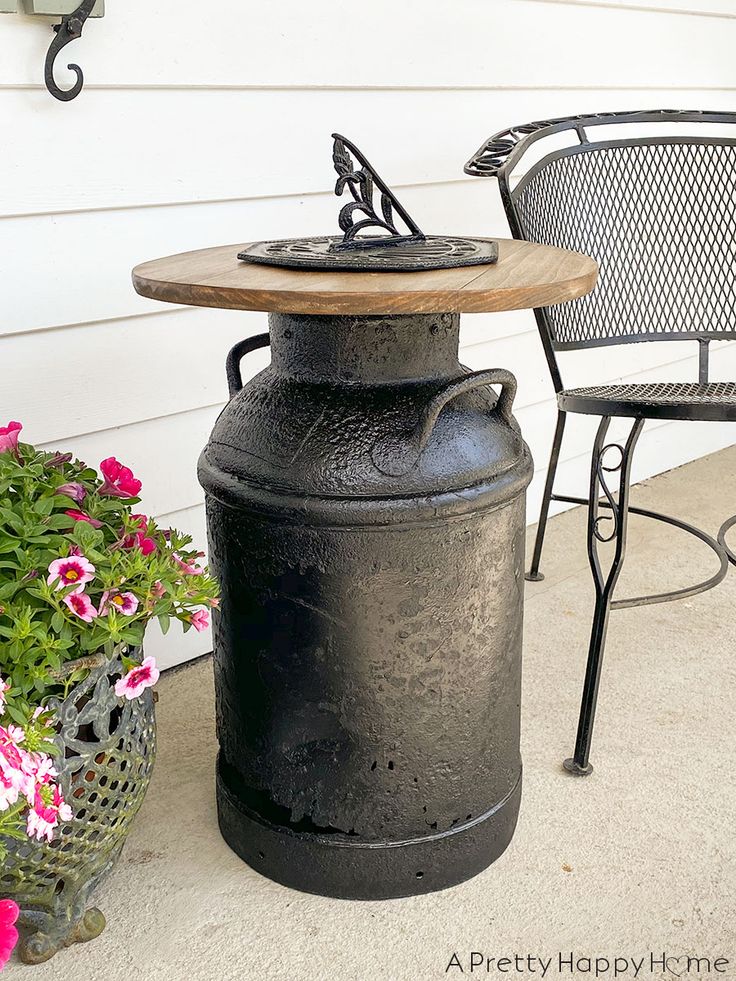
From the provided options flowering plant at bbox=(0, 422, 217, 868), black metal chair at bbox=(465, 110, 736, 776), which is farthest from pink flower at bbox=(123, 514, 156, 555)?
black metal chair at bbox=(465, 110, 736, 776)

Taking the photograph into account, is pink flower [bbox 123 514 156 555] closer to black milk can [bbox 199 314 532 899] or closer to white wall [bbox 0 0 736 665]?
black milk can [bbox 199 314 532 899]

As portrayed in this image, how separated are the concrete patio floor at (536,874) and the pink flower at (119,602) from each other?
542 mm

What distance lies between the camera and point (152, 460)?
2305 millimetres

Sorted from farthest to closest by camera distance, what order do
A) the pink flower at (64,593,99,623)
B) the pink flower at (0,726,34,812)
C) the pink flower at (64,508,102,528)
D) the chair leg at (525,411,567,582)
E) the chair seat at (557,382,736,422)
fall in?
1. the chair leg at (525,411,567,582)
2. the chair seat at (557,382,736,422)
3. the pink flower at (64,508,102,528)
4. the pink flower at (64,593,99,623)
5. the pink flower at (0,726,34,812)

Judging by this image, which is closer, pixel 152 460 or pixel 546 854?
pixel 546 854

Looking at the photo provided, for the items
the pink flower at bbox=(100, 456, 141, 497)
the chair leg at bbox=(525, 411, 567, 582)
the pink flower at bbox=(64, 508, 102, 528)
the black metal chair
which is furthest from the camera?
the chair leg at bbox=(525, 411, 567, 582)

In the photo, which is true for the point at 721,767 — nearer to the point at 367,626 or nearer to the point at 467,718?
the point at 467,718

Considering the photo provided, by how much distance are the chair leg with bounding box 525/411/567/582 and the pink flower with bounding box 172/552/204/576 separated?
1.24 metres

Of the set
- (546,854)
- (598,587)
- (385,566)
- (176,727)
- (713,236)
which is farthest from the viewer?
(713,236)

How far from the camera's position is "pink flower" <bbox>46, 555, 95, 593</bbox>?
143 centimetres

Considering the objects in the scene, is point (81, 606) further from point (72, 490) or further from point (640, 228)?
point (640, 228)

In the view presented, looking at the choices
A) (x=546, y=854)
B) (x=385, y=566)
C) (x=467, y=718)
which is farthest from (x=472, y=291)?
(x=546, y=854)

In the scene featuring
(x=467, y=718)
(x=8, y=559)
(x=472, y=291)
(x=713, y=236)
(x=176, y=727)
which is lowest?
(x=176, y=727)

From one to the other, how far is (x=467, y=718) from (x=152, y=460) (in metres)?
0.97
